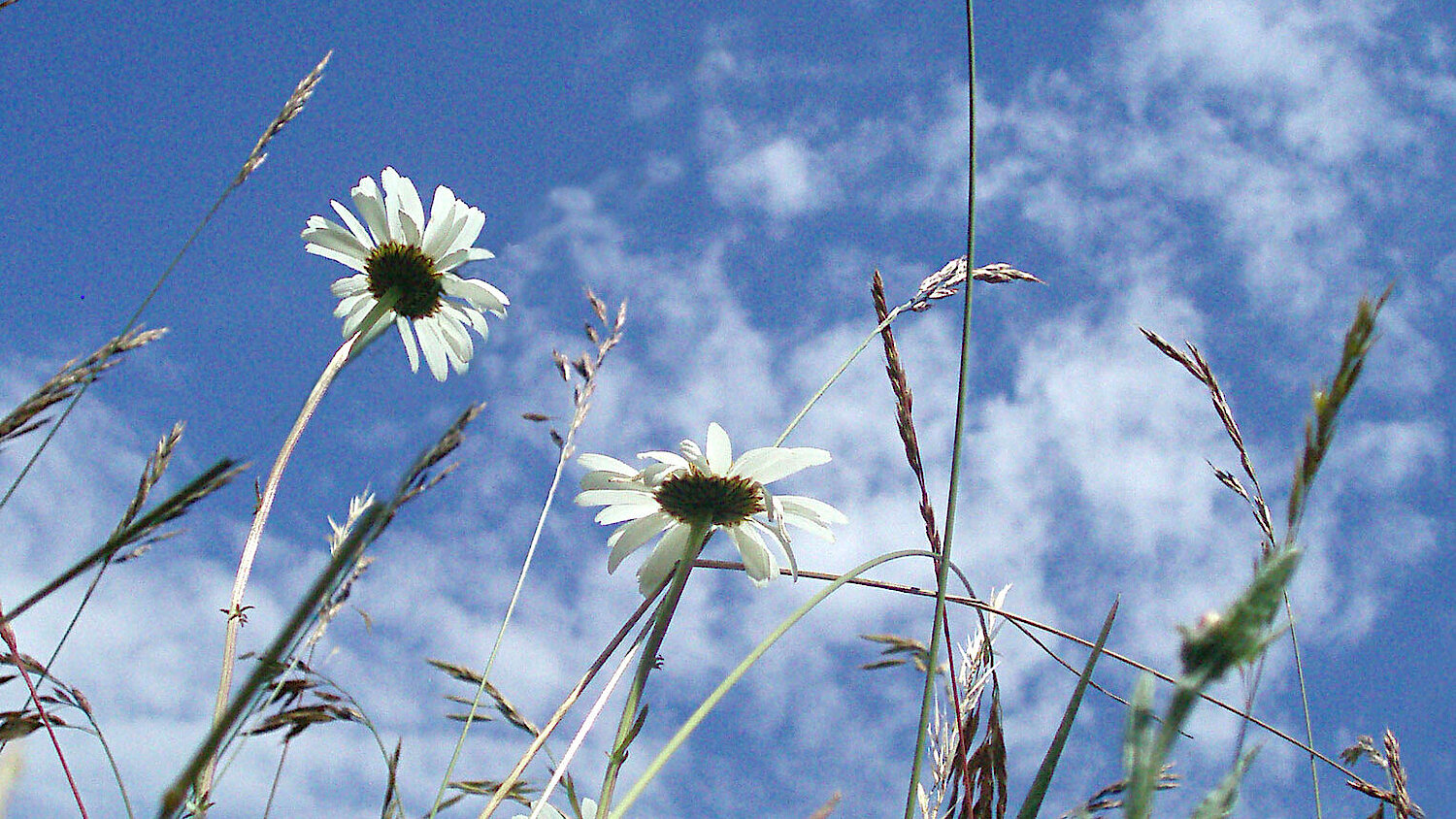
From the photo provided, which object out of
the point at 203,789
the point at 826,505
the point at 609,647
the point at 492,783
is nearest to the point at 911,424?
the point at 826,505

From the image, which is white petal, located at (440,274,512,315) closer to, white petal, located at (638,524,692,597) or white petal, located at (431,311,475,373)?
white petal, located at (431,311,475,373)

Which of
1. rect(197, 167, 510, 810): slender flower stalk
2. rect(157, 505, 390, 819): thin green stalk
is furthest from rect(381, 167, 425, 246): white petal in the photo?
rect(157, 505, 390, 819): thin green stalk

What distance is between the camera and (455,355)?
2.06 m

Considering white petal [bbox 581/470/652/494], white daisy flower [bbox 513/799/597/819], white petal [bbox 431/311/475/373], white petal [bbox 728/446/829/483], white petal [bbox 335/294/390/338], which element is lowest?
white daisy flower [bbox 513/799/597/819]

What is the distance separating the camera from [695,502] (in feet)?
4.74

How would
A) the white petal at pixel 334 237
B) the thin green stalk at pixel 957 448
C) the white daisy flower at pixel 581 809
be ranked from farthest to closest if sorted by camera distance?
the white petal at pixel 334 237 < the white daisy flower at pixel 581 809 < the thin green stalk at pixel 957 448

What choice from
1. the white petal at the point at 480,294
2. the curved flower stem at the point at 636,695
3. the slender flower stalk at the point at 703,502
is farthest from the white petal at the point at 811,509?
the white petal at the point at 480,294

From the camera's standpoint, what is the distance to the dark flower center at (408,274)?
6.22 ft

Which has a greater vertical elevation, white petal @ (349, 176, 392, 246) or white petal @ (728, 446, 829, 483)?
white petal @ (349, 176, 392, 246)

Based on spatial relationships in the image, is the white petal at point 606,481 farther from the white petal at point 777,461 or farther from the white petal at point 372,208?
the white petal at point 372,208

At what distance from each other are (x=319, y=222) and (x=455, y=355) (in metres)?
0.38

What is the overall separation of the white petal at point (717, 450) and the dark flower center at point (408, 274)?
2.45ft

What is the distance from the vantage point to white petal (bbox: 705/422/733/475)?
4.70 feet

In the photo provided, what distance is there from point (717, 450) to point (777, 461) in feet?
0.31
